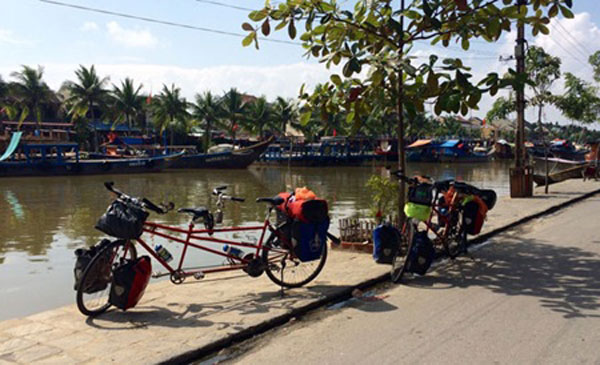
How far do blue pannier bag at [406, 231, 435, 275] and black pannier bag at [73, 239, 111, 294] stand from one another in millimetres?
3224

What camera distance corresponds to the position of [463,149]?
212ft

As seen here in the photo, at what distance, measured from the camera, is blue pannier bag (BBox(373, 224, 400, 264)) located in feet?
20.7

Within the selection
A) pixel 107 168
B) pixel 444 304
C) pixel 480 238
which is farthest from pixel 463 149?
pixel 444 304

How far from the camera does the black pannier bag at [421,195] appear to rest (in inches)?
242

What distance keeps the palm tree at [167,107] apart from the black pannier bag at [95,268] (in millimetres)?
51611

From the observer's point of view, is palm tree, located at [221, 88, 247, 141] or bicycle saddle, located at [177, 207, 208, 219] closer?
bicycle saddle, located at [177, 207, 208, 219]

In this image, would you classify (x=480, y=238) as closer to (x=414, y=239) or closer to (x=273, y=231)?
(x=414, y=239)

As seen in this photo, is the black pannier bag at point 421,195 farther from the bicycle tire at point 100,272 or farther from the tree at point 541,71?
the tree at point 541,71

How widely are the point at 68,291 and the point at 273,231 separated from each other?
3.55 metres

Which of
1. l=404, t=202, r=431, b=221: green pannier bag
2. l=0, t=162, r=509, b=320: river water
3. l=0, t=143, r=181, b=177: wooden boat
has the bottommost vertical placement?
l=0, t=162, r=509, b=320: river water

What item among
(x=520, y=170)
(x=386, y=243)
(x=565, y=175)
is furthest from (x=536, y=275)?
(x=565, y=175)

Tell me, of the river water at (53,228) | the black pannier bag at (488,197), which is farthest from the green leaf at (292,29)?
the river water at (53,228)

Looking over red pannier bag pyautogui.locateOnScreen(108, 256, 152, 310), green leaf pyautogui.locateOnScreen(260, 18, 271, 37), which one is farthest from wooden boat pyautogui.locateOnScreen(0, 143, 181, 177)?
red pannier bag pyautogui.locateOnScreen(108, 256, 152, 310)

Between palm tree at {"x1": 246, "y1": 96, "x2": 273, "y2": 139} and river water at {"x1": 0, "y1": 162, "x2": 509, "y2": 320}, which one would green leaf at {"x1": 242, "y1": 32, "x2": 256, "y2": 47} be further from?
palm tree at {"x1": 246, "y1": 96, "x2": 273, "y2": 139}
